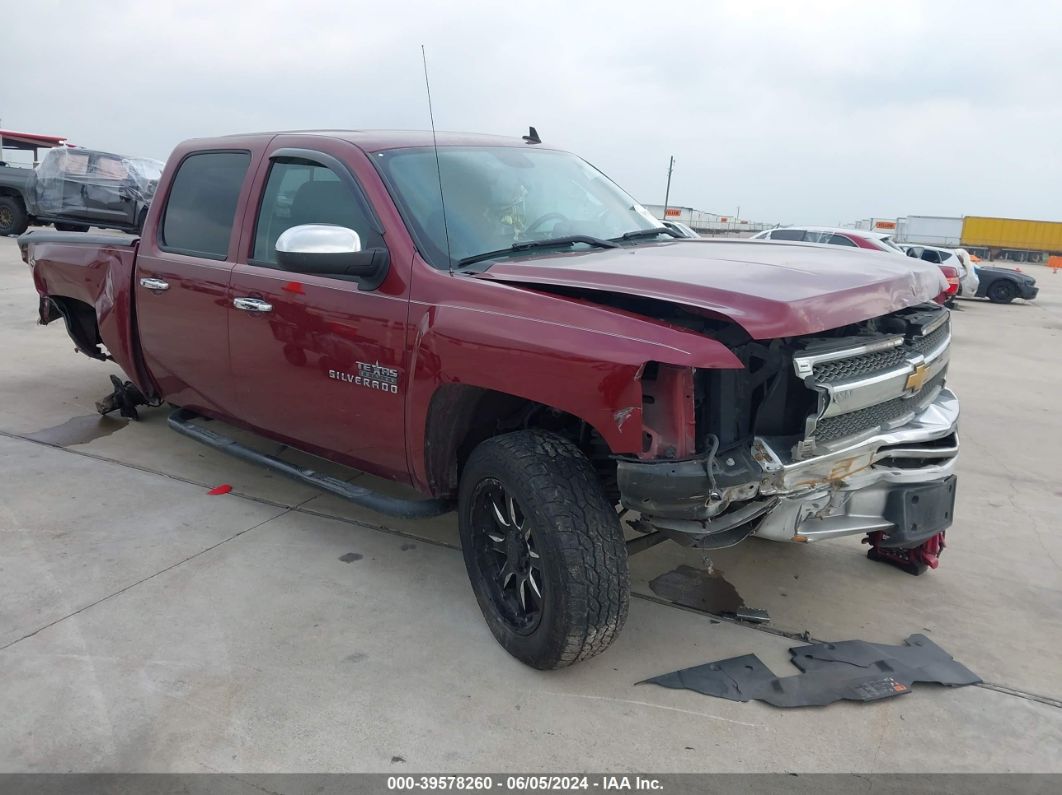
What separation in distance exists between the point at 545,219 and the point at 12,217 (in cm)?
1849

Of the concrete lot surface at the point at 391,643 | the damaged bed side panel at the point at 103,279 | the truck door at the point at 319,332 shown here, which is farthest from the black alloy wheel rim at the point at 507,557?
the damaged bed side panel at the point at 103,279

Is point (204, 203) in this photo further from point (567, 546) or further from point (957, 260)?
point (957, 260)

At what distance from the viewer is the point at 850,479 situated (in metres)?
2.68

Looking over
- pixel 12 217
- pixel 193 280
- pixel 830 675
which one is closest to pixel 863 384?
pixel 830 675

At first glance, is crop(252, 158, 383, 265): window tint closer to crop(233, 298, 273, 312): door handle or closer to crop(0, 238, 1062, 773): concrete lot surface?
crop(233, 298, 273, 312): door handle

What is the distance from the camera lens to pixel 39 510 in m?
4.16

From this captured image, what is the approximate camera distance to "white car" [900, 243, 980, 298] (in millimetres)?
16641

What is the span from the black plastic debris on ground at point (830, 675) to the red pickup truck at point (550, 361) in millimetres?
404

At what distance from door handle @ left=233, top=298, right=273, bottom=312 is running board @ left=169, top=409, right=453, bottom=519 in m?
0.74

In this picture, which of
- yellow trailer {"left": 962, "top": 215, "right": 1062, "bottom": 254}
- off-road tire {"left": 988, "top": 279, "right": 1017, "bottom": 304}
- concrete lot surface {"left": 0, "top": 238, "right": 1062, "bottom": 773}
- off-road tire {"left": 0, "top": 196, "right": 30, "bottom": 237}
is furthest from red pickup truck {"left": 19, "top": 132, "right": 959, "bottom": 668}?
yellow trailer {"left": 962, "top": 215, "right": 1062, "bottom": 254}

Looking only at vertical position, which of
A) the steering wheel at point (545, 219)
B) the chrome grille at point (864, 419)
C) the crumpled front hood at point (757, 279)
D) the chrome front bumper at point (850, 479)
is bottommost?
the chrome front bumper at point (850, 479)

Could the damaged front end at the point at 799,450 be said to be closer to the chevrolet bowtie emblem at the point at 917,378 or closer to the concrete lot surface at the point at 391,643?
the chevrolet bowtie emblem at the point at 917,378

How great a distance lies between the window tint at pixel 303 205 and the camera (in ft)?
11.2

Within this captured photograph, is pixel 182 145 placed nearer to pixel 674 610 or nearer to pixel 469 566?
pixel 469 566
